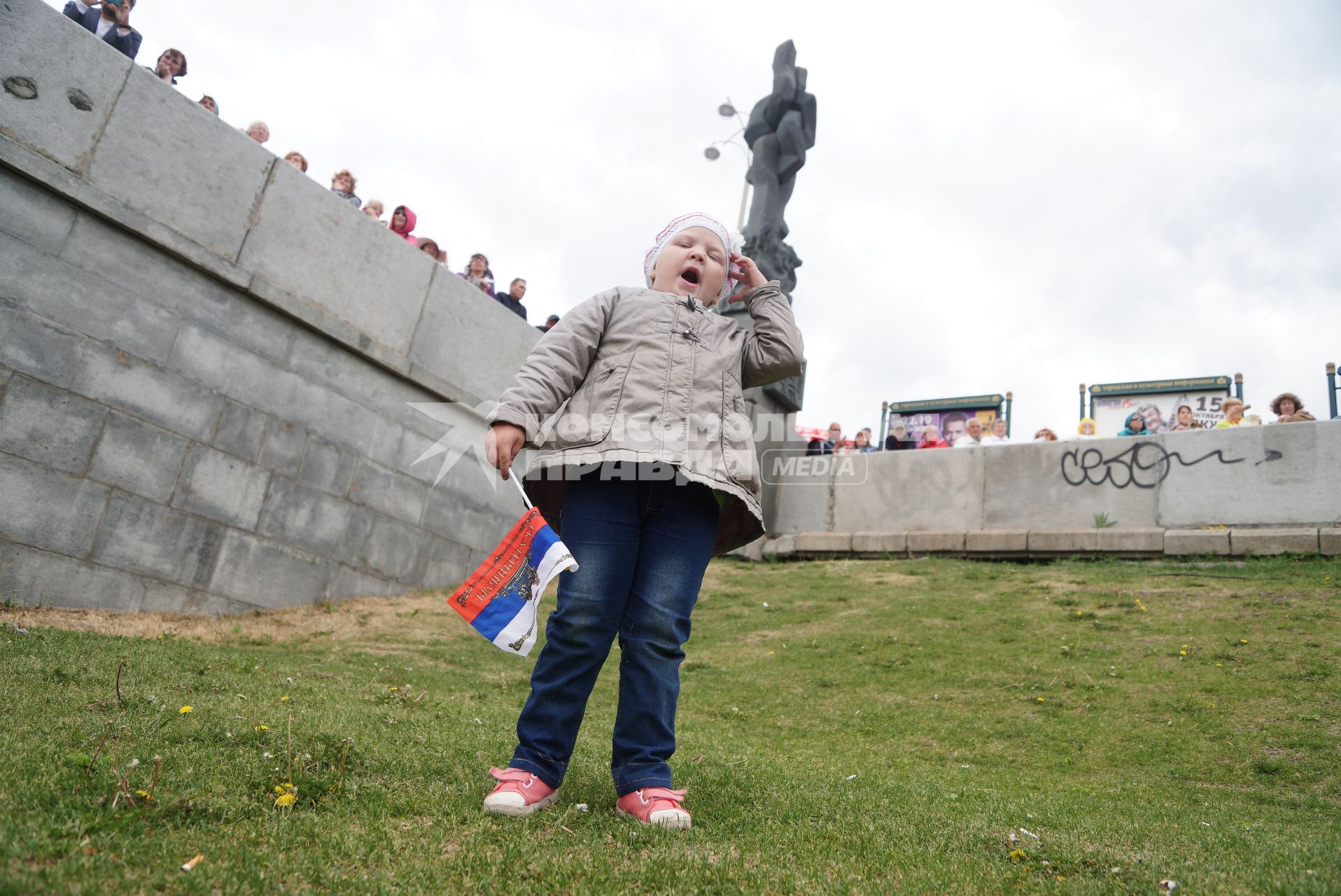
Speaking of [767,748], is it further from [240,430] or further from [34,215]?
[34,215]

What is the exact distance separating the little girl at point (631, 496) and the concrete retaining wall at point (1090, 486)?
297 inches

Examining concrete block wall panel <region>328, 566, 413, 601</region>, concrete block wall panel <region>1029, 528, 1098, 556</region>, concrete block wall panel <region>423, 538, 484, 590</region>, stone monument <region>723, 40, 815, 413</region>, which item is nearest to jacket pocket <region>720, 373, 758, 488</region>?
concrete block wall panel <region>328, 566, 413, 601</region>

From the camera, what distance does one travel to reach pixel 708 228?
3400 mm

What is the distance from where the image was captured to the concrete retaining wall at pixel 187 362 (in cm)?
559

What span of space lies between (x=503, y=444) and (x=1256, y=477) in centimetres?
863

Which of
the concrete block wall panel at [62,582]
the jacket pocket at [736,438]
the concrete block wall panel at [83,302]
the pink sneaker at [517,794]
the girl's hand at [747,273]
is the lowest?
the pink sneaker at [517,794]

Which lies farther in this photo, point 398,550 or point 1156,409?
point 1156,409

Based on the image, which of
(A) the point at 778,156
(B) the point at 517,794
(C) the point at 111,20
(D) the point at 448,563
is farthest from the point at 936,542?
(C) the point at 111,20

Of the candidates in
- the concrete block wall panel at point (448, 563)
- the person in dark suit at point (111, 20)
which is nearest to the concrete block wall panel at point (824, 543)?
the concrete block wall panel at point (448, 563)

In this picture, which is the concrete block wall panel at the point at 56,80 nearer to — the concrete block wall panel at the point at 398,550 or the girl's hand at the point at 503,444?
the concrete block wall panel at the point at 398,550

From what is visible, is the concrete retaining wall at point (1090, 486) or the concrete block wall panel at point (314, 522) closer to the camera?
the concrete block wall panel at point (314, 522)

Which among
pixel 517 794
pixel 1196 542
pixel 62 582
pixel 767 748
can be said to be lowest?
pixel 517 794

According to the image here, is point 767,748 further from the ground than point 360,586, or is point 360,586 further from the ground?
point 360,586

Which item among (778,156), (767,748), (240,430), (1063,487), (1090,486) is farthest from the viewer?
(778,156)
